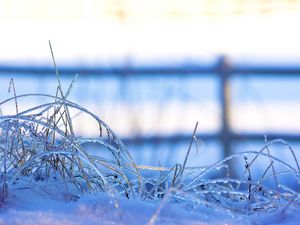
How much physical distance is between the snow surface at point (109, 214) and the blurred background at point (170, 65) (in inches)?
68.1

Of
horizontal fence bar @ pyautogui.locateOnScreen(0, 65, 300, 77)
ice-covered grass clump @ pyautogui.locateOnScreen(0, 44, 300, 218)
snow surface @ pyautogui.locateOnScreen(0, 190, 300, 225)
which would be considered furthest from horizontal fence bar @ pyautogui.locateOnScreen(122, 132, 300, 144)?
snow surface @ pyautogui.locateOnScreen(0, 190, 300, 225)

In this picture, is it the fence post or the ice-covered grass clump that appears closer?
the ice-covered grass clump

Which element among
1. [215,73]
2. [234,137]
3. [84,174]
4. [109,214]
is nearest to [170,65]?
[215,73]

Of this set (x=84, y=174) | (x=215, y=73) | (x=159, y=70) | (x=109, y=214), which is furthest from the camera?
(x=159, y=70)

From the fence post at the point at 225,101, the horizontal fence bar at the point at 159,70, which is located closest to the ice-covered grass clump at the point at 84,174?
the fence post at the point at 225,101

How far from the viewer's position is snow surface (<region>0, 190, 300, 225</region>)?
2.85 feet

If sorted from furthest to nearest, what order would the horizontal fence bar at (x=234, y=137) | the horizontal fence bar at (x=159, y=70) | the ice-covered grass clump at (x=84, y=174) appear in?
the horizontal fence bar at (x=159, y=70) < the horizontal fence bar at (x=234, y=137) < the ice-covered grass clump at (x=84, y=174)

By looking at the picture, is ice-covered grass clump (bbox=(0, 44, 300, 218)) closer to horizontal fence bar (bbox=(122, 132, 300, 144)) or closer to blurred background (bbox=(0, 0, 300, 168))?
blurred background (bbox=(0, 0, 300, 168))

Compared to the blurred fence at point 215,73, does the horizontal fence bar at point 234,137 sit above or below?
below

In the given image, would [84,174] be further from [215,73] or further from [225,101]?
[215,73]

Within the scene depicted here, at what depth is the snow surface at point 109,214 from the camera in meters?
0.87

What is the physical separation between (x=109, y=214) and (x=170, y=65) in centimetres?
299

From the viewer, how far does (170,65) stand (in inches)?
152

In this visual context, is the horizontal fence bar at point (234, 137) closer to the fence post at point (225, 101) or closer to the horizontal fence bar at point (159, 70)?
the fence post at point (225, 101)
